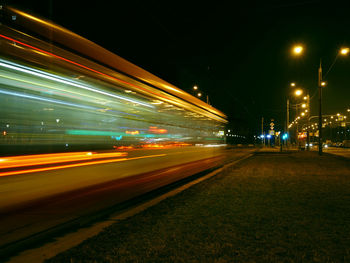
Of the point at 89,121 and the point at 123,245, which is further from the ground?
the point at 89,121

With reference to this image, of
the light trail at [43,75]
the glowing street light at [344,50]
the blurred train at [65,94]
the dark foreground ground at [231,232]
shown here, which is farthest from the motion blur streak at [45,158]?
the glowing street light at [344,50]

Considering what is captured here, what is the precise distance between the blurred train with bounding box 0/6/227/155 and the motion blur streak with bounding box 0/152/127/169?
113 millimetres

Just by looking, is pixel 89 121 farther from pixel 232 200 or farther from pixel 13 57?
pixel 232 200

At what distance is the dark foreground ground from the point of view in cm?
353

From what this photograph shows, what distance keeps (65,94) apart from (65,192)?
6.24 ft

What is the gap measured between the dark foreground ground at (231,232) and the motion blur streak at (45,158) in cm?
149

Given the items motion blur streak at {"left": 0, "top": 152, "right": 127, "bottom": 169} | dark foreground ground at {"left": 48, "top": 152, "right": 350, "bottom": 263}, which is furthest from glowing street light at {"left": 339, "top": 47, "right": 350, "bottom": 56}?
motion blur streak at {"left": 0, "top": 152, "right": 127, "bottom": 169}

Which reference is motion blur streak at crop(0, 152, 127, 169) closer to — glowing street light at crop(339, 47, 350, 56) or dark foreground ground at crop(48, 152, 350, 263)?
dark foreground ground at crop(48, 152, 350, 263)

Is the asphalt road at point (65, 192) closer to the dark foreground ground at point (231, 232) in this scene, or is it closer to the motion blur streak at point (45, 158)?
the motion blur streak at point (45, 158)

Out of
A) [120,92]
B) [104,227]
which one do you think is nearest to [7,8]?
[120,92]

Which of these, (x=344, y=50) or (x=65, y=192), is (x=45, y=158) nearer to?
(x=65, y=192)

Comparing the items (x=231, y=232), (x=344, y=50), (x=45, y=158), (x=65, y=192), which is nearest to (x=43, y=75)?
(x=45, y=158)

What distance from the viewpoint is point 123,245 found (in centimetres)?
389

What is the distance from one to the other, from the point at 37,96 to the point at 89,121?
1.15 meters
